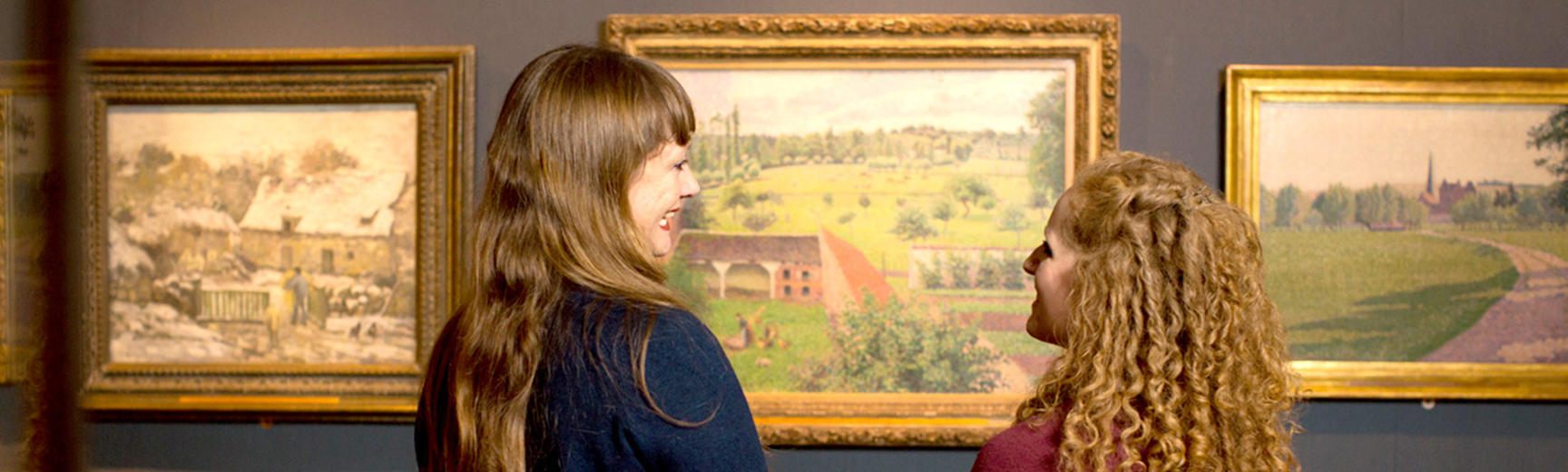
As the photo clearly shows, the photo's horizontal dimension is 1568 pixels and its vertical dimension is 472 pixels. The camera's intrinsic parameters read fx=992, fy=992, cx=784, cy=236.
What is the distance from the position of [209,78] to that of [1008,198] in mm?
1780

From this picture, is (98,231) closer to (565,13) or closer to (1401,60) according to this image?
(565,13)

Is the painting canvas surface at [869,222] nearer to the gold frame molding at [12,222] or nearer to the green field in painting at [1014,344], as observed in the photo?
the green field in painting at [1014,344]

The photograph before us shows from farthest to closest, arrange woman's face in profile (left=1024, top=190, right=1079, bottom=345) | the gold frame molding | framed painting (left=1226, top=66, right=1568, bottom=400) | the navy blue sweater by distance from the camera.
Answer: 1. framed painting (left=1226, top=66, right=1568, bottom=400)
2. woman's face in profile (left=1024, top=190, right=1079, bottom=345)
3. the navy blue sweater
4. the gold frame molding

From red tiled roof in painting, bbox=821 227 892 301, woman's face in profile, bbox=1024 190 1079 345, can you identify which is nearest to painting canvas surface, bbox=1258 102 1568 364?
red tiled roof in painting, bbox=821 227 892 301

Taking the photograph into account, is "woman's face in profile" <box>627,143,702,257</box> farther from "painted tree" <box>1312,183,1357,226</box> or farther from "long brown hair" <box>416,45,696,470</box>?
"painted tree" <box>1312,183,1357,226</box>

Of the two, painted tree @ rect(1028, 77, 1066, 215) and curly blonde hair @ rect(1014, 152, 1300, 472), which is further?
painted tree @ rect(1028, 77, 1066, 215)

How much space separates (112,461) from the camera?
228 cm

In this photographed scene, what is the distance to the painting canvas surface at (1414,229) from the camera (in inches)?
83.7

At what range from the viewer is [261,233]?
A: 86.9 inches

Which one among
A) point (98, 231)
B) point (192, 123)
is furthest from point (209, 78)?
point (98, 231)

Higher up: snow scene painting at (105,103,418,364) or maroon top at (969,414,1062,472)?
snow scene painting at (105,103,418,364)

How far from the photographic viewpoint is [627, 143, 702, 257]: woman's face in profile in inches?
43.6

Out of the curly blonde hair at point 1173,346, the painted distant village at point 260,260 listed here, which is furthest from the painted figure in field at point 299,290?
the curly blonde hair at point 1173,346

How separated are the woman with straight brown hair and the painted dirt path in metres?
1.86
